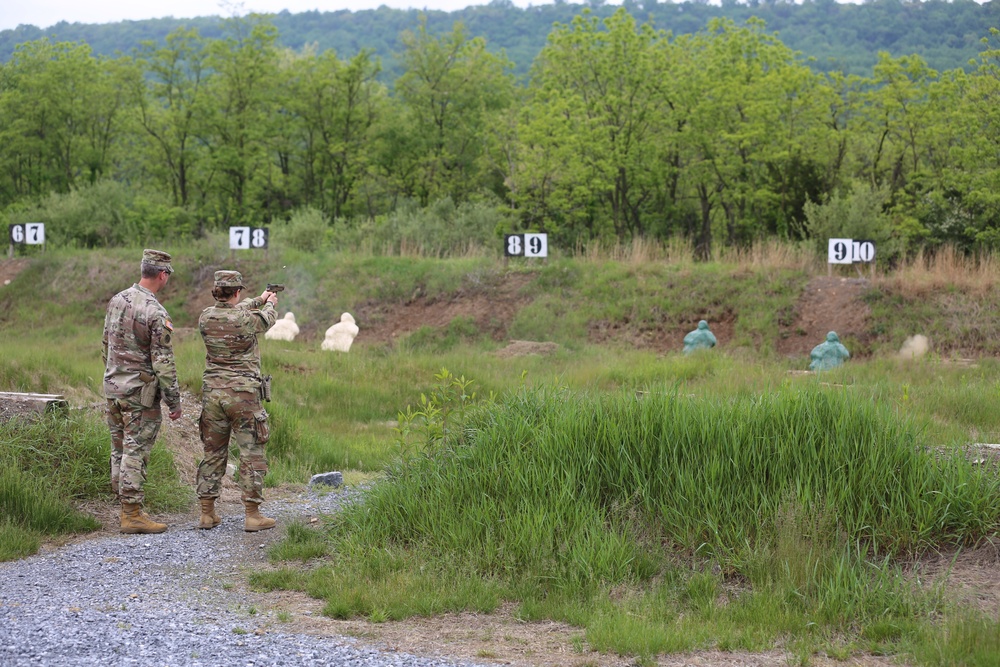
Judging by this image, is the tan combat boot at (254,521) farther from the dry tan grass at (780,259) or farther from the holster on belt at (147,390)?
the dry tan grass at (780,259)

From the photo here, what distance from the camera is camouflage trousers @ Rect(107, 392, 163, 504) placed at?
8.37 m

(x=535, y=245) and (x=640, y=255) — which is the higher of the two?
(x=535, y=245)

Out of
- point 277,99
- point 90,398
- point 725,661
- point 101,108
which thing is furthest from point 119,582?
point 101,108

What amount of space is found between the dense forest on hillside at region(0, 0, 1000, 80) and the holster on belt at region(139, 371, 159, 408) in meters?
61.8

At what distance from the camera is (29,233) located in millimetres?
27047

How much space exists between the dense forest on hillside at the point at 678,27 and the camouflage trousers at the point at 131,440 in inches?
2431

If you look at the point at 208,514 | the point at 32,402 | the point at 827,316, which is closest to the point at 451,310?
the point at 827,316

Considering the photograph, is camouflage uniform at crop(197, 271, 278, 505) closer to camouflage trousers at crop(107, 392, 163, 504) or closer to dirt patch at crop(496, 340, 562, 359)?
camouflage trousers at crop(107, 392, 163, 504)

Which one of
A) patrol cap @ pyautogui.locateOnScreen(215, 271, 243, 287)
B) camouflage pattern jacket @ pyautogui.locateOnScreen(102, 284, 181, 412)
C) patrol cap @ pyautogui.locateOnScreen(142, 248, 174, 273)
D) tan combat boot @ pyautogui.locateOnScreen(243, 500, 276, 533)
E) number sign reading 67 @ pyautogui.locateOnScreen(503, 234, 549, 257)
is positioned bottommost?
tan combat boot @ pyautogui.locateOnScreen(243, 500, 276, 533)

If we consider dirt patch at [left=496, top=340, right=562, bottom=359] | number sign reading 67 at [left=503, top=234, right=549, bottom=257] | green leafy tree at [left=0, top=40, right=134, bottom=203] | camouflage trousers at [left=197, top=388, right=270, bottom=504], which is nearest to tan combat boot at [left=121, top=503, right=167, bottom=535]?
camouflage trousers at [left=197, top=388, right=270, bottom=504]

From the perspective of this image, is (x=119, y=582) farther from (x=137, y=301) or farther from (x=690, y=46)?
(x=690, y=46)

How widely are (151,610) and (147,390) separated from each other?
7.96 ft

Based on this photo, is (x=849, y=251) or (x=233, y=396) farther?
(x=849, y=251)

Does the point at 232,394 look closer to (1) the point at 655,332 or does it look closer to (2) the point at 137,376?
(2) the point at 137,376
